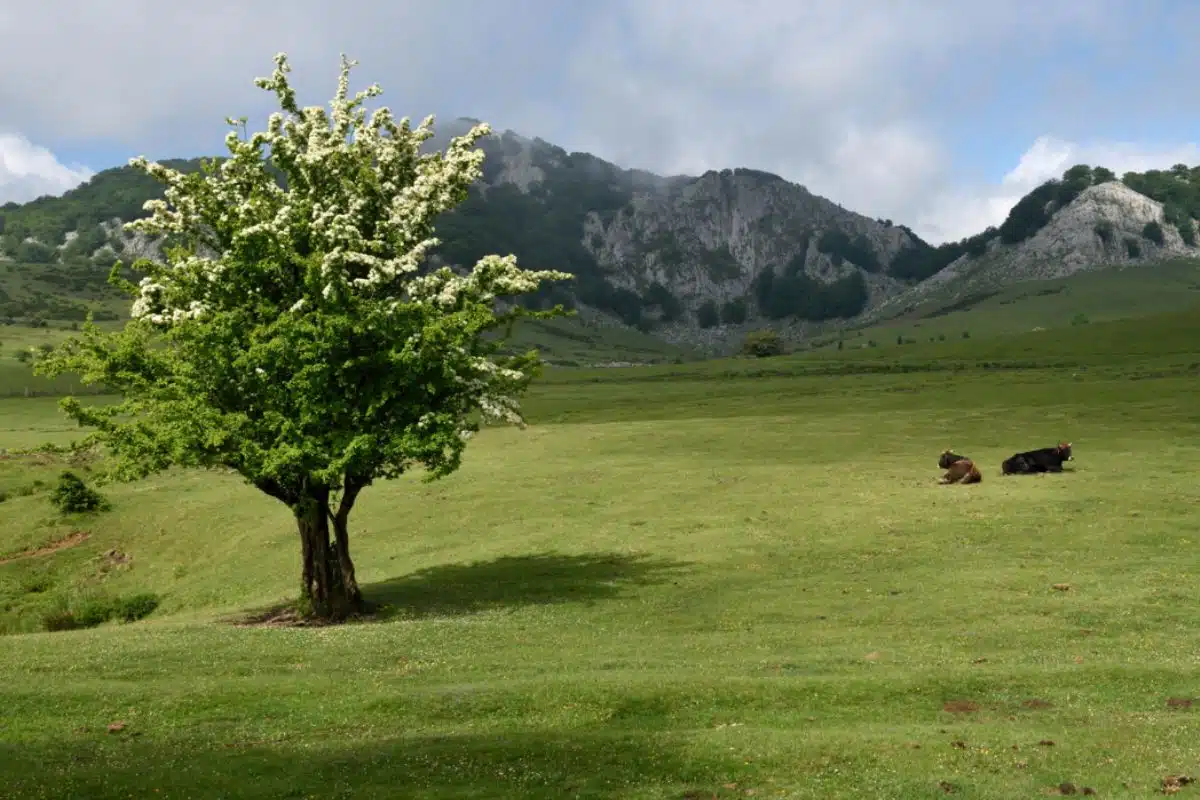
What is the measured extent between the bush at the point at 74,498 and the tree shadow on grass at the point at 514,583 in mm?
35336

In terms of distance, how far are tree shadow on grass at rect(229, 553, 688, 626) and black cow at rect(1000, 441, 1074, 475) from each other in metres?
25.8

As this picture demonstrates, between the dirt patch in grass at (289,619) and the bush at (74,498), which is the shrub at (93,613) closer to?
the dirt patch in grass at (289,619)

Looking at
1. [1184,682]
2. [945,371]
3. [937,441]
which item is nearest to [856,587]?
[1184,682]

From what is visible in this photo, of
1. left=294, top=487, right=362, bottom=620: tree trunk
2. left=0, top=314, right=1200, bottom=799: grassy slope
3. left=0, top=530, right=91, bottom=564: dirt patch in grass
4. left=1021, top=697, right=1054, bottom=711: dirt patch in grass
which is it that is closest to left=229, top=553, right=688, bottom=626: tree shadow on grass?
left=0, top=314, right=1200, bottom=799: grassy slope

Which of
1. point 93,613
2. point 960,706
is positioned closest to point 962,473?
point 960,706

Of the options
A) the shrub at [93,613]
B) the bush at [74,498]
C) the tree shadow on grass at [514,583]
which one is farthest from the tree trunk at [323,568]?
the bush at [74,498]

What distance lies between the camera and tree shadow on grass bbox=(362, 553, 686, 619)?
38219 millimetres

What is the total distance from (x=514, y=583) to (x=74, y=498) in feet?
142

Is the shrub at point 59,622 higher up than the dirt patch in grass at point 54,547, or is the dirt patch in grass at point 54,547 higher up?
the dirt patch in grass at point 54,547

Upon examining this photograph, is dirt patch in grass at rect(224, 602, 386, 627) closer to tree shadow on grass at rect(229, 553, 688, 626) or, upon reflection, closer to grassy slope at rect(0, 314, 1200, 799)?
tree shadow on grass at rect(229, 553, 688, 626)

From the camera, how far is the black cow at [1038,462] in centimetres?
5656

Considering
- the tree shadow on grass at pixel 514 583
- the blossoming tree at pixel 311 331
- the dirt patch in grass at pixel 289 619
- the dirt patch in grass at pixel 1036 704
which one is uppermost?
the blossoming tree at pixel 311 331

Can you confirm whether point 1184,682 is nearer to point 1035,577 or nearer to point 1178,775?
point 1178,775

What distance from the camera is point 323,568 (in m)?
38.8
